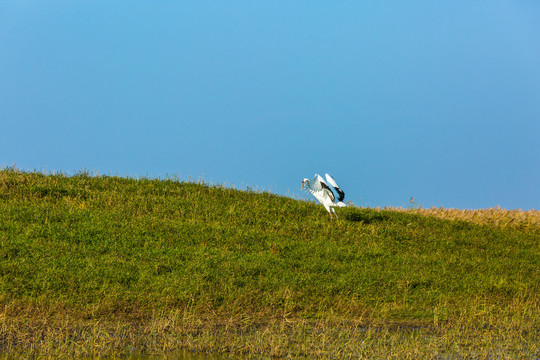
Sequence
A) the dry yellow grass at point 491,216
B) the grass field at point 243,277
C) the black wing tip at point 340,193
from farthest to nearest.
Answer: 1. the dry yellow grass at point 491,216
2. the black wing tip at point 340,193
3. the grass field at point 243,277

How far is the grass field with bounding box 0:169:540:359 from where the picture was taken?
841 centimetres

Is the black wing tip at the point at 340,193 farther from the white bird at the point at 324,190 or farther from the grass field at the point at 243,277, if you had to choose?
the grass field at the point at 243,277

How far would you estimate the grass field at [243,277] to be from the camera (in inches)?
331

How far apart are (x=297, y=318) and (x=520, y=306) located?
17.1 ft

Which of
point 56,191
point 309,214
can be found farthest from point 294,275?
point 56,191

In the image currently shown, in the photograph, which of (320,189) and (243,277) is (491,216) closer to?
(320,189)

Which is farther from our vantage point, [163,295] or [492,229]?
[492,229]

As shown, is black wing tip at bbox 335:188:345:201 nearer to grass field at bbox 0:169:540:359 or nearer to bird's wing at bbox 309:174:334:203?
bird's wing at bbox 309:174:334:203

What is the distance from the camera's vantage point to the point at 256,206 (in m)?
19.7

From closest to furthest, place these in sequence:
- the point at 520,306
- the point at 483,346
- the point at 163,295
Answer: the point at 483,346 < the point at 163,295 < the point at 520,306

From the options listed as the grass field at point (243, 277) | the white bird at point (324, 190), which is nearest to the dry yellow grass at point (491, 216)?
the grass field at point (243, 277)

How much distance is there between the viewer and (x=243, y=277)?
12.2 meters

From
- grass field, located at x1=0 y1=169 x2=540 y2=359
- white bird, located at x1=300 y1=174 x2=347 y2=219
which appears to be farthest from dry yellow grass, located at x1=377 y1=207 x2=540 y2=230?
white bird, located at x1=300 y1=174 x2=347 y2=219

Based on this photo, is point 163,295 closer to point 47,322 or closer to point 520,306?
point 47,322
